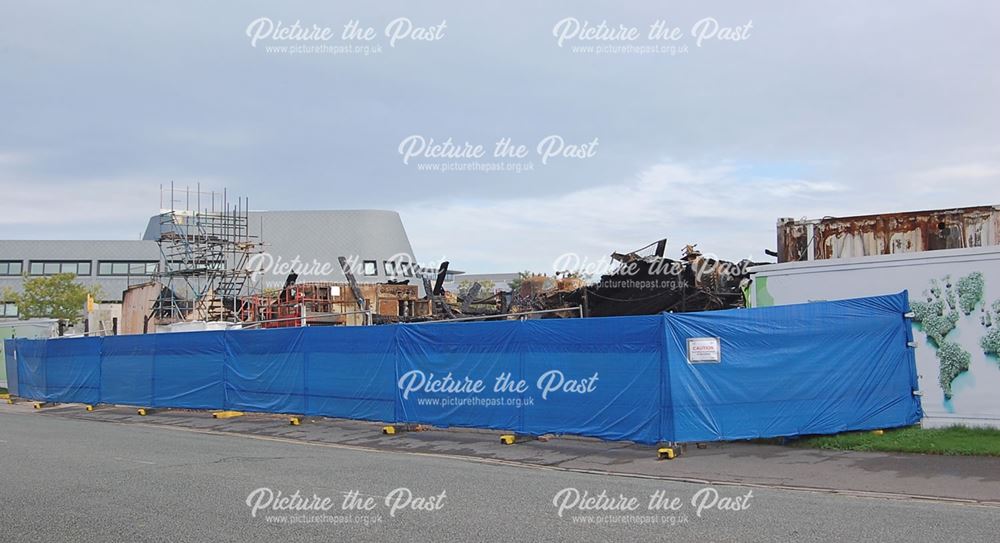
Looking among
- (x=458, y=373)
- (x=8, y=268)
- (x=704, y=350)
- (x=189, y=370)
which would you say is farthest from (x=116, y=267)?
(x=704, y=350)

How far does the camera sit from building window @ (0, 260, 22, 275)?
7519cm

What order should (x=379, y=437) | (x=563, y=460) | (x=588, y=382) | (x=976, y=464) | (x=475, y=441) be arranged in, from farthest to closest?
(x=379, y=437) < (x=475, y=441) < (x=588, y=382) < (x=563, y=460) < (x=976, y=464)

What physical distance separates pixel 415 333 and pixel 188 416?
8.80m

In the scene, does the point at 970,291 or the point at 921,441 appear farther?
the point at 970,291

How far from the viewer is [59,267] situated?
2990 inches

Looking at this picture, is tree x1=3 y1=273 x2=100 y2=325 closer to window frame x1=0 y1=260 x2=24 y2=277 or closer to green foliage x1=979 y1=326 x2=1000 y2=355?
window frame x1=0 y1=260 x2=24 y2=277

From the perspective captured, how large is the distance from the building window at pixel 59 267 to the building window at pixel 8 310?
127 inches

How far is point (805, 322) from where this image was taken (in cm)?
1381

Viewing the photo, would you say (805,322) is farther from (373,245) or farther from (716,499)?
(373,245)

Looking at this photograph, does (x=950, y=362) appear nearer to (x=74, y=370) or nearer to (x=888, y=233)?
(x=888, y=233)

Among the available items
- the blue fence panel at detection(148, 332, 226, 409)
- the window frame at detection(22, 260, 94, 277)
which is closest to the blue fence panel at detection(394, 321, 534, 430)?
the blue fence panel at detection(148, 332, 226, 409)

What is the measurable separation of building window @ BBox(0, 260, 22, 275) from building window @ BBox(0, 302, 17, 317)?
113 inches

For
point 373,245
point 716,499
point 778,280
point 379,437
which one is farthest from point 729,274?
point 373,245

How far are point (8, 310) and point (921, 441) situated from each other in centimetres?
7758
